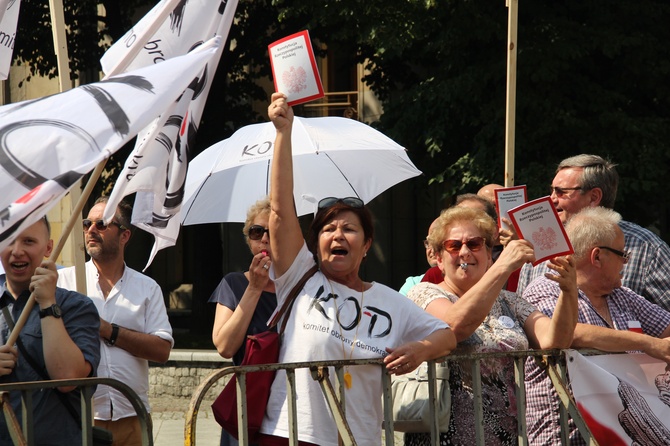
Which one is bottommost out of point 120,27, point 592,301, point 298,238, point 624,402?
point 624,402

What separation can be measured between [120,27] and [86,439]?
16.5 m

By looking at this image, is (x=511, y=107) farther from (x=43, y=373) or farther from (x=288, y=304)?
(x=43, y=373)

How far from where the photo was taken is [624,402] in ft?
15.6

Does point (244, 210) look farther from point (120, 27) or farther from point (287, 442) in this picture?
point (120, 27)

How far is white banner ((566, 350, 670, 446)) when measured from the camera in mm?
4668

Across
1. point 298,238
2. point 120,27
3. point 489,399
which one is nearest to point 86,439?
point 298,238

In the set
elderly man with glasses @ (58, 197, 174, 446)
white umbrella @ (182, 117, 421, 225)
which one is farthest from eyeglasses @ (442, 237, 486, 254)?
white umbrella @ (182, 117, 421, 225)

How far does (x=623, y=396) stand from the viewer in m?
4.77

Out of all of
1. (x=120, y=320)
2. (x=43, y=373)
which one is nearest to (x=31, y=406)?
(x=43, y=373)

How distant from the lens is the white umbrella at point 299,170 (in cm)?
647

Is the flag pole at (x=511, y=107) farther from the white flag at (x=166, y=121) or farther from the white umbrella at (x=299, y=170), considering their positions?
the white flag at (x=166, y=121)

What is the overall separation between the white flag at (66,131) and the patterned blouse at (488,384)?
4.93 ft

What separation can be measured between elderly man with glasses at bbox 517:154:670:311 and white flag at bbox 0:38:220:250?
233 cm

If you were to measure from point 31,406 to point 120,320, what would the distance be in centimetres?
190
